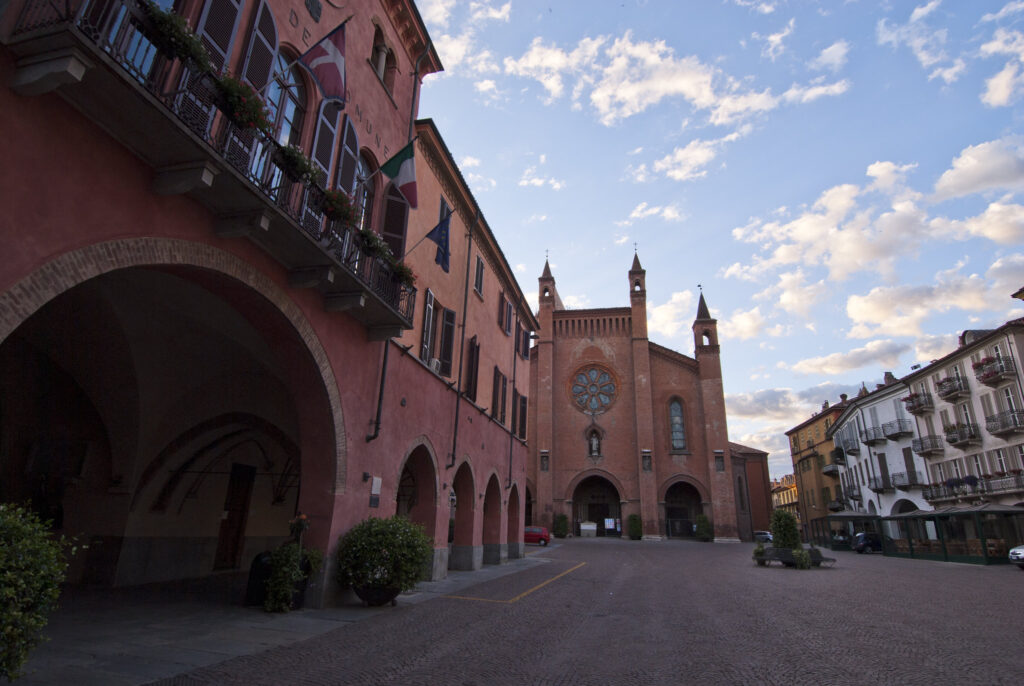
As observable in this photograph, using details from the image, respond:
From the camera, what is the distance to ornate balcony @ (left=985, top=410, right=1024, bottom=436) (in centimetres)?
2669

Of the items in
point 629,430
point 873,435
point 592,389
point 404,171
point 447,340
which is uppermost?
point 592,389

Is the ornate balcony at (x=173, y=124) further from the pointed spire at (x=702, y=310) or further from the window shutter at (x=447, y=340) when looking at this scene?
the pointed spire at (x=702, y=310)

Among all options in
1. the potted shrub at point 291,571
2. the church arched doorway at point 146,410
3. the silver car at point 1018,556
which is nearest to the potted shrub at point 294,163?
the church arched doorway at point 146,410

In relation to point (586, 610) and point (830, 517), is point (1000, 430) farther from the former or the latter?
point (586, 610)

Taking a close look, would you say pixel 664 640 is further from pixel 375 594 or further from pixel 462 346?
pixel 462 346

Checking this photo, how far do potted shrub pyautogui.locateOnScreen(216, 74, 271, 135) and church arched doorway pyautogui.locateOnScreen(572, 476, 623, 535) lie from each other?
4482 centimetres

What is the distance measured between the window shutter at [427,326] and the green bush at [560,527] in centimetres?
3475

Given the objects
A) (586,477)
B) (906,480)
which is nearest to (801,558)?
(906,480)

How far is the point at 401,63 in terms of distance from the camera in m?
13.9

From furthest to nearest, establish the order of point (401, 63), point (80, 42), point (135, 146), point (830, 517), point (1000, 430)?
point (830, 517)
point (1000, 430)
point (401, 63)
point (135, 146)
point (80, 42)

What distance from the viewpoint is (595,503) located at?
49375 millimetres

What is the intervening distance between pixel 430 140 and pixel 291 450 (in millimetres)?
9050

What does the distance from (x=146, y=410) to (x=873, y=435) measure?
44.2 m

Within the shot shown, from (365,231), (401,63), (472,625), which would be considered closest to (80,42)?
(365,231)
